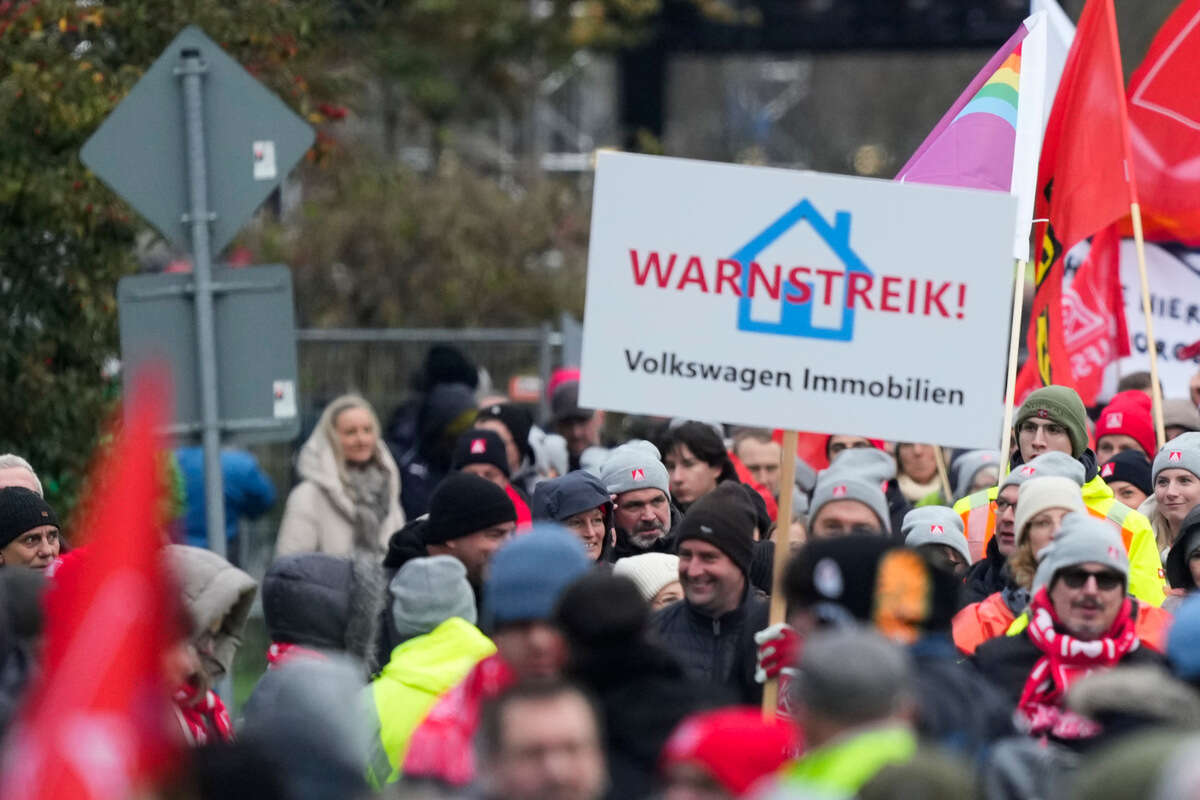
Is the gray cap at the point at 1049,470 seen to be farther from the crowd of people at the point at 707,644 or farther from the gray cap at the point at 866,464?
the gray cap at the point at 866,464

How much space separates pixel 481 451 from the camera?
30.7ft

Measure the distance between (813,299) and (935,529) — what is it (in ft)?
6.52

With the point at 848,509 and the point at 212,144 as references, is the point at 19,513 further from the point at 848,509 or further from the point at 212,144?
the point at 848,509

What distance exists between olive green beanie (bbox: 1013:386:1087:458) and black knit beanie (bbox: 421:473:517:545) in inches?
101

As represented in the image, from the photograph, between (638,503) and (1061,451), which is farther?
(1061,451)

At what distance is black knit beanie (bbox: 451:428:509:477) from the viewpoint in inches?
368

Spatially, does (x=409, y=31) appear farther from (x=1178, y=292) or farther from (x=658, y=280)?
(x=658, y=280)

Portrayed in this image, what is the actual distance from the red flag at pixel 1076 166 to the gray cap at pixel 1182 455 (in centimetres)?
181

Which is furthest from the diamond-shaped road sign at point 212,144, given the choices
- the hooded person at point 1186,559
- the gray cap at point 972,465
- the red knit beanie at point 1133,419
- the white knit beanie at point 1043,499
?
the gray cap at point 972,465

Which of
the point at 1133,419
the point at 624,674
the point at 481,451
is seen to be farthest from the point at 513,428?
the point at 624,674

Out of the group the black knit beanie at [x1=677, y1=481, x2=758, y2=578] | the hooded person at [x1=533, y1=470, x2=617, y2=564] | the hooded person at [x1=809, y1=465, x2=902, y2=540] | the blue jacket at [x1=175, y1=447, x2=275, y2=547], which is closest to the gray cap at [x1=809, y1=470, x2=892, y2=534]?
the hooded person at [x1=809, y1=465, x2=902, y2=540]

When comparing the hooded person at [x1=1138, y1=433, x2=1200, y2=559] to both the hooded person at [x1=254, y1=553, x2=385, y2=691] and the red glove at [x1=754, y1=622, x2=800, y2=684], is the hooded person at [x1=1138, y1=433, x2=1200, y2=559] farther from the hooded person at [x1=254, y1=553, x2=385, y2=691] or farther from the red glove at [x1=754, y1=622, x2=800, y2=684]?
the hooded person at [x1=254, y1=553, x2=385, y2=691]

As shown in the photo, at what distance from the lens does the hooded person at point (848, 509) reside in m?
6.23

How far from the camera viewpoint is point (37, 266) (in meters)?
10.8
